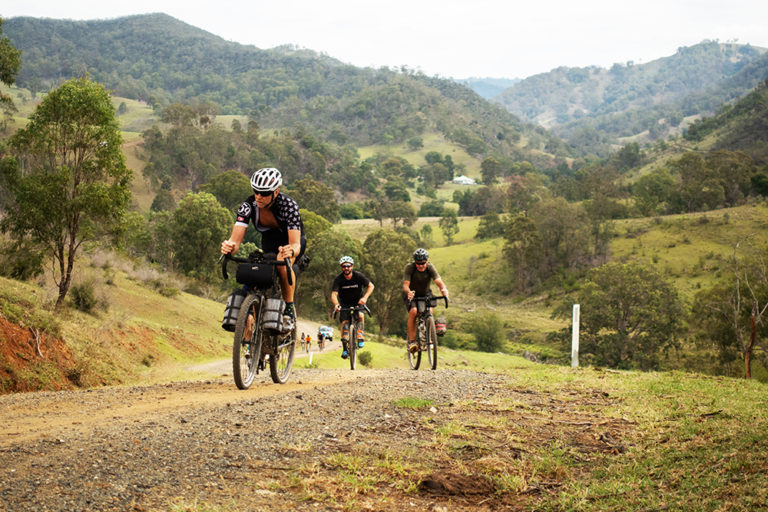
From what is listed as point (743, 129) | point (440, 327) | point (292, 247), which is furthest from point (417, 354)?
point (743, 129)

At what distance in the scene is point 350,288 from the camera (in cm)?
1382

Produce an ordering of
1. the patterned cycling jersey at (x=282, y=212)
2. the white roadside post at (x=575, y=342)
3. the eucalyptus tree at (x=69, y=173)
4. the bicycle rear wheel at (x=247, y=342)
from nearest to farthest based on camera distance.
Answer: the bicycle rear wheel at (x=247, y=342), the patterned cycling jersey at (x=282, y=212), the white roadside post at (x=575, y=342), the eucalyptus tree at (x=69, y=173)

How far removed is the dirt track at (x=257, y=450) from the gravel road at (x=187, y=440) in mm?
13

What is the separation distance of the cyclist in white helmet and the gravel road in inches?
71.1

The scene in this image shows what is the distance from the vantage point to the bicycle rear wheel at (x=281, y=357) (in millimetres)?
9492

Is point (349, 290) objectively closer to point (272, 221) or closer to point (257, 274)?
point (272, 221)

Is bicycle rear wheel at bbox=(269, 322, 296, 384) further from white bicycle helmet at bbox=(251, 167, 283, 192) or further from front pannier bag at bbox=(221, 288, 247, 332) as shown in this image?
white bicycle helmet at bbox=(251, 167, 283, 192)

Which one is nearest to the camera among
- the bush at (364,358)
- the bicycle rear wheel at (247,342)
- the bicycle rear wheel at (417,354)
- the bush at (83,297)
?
the bicycle rear wheel at (247,342)

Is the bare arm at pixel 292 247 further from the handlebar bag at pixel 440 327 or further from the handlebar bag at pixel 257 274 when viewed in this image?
the handlebar bag at pixel 440 327

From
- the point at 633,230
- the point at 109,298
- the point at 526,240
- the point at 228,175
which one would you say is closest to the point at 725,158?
the point at 633,230

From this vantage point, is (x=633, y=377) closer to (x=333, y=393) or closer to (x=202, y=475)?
(x=333, y=393)

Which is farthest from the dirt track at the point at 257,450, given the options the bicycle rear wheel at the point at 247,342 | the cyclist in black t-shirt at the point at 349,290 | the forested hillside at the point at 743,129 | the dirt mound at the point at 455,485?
the forested hillside at the point at 743,129

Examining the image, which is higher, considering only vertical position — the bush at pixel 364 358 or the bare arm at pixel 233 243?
the bare arm at pixel 233 243

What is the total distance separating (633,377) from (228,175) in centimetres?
7780
